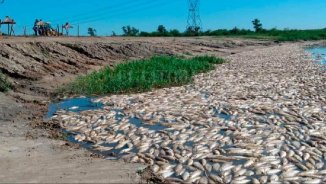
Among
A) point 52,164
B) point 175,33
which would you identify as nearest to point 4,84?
point 52,164

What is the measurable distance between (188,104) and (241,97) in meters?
1.87

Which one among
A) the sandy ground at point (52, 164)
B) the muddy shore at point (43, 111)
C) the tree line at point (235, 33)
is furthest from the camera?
the tree line at point (235, 33)

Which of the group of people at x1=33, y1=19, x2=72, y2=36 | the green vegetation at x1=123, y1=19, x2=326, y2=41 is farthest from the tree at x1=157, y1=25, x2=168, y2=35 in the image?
the group of people at x1=33, y1=19, x2=72, y2=36

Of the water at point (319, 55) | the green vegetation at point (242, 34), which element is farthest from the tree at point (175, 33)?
the water at point (319, 55)

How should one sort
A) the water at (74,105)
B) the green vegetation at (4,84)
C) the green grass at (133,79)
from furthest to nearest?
the green grass at (133,79) < the green vegetation at (4,84) < the water at (74,105)

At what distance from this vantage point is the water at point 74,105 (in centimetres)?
1342

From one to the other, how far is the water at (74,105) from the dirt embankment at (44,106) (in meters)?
0.28

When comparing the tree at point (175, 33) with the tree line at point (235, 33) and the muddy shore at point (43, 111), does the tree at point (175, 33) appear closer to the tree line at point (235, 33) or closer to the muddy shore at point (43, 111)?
the tree line at point (235, 33)

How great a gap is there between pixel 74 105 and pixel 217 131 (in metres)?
5.67

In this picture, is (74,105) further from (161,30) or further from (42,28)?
(161,30)

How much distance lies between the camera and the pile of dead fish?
298 inches

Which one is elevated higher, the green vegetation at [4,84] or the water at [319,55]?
the green vegetation at [4,84]

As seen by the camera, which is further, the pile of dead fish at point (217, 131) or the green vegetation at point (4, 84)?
the green vegetation at point (4, 84)

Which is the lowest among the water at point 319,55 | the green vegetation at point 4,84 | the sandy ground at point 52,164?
the water at point 319,55
